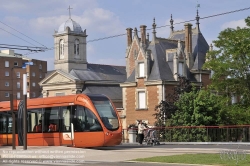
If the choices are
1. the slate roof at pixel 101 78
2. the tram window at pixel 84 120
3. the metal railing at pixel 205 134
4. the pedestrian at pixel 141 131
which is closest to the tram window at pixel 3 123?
the tram window at pixel 84 120

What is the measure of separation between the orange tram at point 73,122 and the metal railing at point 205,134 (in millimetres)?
8828

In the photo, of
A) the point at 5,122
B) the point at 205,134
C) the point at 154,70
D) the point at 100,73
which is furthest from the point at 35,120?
the point at 100,73

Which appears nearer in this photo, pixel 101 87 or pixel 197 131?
pixel 197 131

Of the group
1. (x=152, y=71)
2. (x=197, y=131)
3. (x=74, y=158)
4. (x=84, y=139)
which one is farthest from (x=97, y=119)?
(x=152, y=71)

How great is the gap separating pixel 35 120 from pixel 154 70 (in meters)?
30.3

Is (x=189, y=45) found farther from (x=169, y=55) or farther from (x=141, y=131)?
(x=141, y=131)

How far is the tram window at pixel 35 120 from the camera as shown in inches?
1208

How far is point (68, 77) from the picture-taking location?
72750 millimetres

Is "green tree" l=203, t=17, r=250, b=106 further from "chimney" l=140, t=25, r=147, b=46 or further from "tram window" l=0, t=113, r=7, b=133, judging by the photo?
"chimney" l=140, t=25, r=147, b=46

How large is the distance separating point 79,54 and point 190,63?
2048 centimetres

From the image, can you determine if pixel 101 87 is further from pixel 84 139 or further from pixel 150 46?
pixel 84 139

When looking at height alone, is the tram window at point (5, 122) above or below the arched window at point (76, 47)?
below

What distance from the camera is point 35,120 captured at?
102 ft

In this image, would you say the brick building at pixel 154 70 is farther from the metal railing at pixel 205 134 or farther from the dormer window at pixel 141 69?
the metal railing at pixel 205 134
